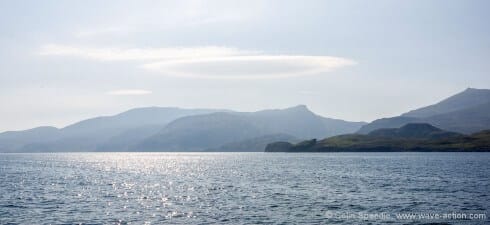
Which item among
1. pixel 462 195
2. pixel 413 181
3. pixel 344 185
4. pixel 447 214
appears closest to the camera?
pixel 447 214

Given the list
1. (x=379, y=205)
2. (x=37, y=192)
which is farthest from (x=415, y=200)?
(x=37, y=192)

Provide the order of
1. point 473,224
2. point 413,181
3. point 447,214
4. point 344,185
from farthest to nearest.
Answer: point 413,181 < point 344,185 < point 447,214 < point 473,224

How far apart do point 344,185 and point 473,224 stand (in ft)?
181

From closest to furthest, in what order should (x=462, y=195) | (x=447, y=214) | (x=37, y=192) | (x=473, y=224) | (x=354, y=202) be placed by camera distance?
(x=473, y=224), (x=447, y=214), (x=354, y=202), (x=462, y=195), (x=37, y=192)

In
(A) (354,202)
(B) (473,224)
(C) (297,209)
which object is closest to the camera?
(B) (473,224)

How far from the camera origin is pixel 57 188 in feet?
388

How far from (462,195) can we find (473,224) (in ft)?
110

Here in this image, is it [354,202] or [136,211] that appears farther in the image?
[354,202]

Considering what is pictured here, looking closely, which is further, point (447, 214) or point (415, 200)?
point (415, 200)

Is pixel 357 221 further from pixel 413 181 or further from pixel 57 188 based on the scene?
pixel 57 188

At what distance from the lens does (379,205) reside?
81.1m

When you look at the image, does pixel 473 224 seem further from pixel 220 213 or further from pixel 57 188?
pixel 57 188

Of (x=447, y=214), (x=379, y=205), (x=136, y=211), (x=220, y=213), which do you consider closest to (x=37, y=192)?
(x=136, y=211)

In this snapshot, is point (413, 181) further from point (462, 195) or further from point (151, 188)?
point (151, 188)
